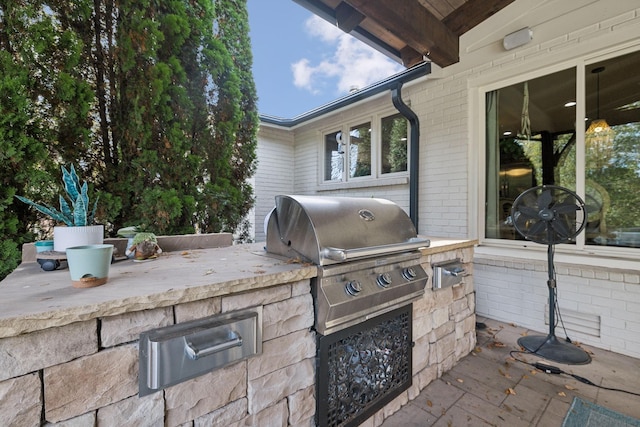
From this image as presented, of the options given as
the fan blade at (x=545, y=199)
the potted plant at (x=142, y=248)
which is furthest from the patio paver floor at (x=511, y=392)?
the potted plant at (x=142, y=248)

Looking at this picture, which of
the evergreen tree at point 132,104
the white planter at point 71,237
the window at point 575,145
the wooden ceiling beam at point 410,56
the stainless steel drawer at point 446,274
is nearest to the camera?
the white planter at point 71,237

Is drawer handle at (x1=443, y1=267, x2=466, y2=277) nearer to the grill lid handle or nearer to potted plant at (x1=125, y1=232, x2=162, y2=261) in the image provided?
the grill lid handle

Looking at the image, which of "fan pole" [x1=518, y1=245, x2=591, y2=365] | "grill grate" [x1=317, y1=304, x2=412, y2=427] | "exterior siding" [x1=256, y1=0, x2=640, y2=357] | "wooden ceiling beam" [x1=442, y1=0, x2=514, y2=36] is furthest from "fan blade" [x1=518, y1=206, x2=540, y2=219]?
"wooden ceiling beam" [x1=442, y1=0, x2=514, y2=36]

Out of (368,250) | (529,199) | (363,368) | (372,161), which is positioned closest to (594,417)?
(363,368)

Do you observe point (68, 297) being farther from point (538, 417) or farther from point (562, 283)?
point (562, 283)

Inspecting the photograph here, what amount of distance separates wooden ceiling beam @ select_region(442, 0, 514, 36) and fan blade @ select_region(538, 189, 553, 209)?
2.16 meters

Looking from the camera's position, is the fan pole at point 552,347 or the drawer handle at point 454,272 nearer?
the drawer handle at point 454,272

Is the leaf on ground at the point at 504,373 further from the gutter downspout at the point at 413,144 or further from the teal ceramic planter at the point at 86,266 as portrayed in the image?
the teal ceramic planter at the point at 86,266

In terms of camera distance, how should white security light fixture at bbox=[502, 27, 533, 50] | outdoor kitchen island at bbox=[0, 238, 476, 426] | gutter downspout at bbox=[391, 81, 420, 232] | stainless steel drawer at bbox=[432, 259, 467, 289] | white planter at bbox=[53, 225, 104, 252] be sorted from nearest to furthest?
outdoor kitchen island at bbox=[0, 238, 476, 426] < white planter at bbox=[53, 225, 104, 252] < stainless steel drawer at bbox=[432, 259, 467, 289] < white security light fixture at bbox=[502, 27, 533, 50] < gutter downspout at bbox=[391, 81, 420, 232]

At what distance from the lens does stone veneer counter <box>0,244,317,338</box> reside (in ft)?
2.50

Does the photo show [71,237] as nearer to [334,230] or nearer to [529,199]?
[334,230]

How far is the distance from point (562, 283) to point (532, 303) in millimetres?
381

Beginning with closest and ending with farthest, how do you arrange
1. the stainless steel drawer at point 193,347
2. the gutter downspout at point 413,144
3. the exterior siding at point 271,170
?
the stainless steel drawer at point 193,347, the gutter downspout at point 413,144, the exterior siding at point 271,170

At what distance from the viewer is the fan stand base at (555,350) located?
8.39 feet
